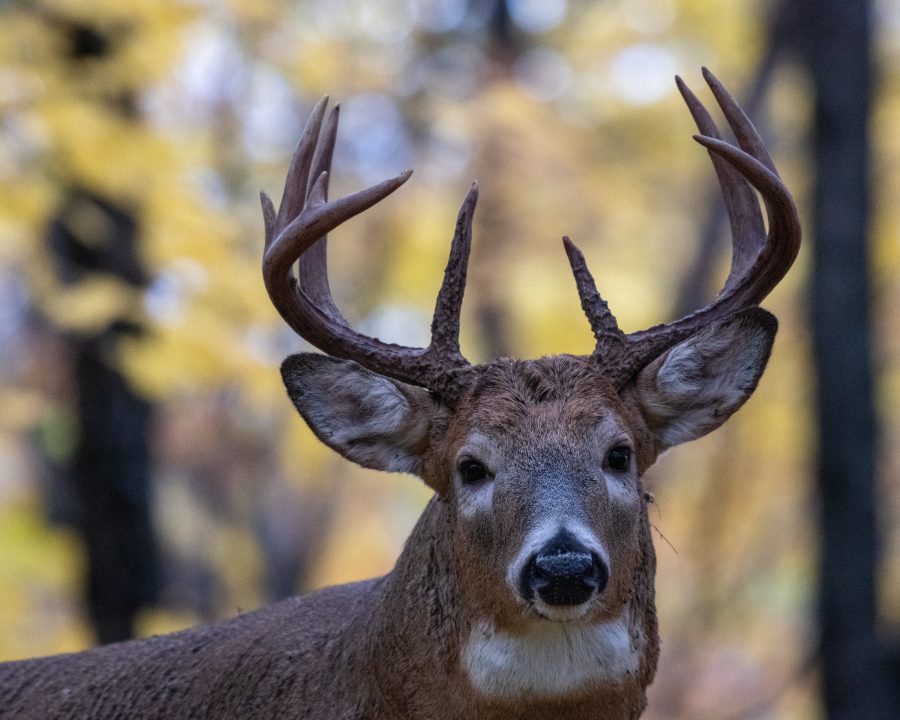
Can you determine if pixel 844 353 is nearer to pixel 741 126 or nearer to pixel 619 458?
pixel 741 126

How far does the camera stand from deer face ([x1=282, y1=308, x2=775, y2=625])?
13.5ft

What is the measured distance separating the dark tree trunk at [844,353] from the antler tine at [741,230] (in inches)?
210

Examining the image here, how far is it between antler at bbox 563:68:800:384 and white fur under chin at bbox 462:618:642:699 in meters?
0.88

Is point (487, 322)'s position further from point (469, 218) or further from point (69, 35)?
point (469, 218)

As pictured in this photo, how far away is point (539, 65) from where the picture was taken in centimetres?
1516

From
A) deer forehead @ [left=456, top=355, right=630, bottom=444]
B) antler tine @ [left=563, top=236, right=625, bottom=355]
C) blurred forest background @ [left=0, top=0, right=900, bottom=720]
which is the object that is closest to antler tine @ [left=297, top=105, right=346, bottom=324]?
deer forehead @ [left=456, top=355, right=630, bottom=444]

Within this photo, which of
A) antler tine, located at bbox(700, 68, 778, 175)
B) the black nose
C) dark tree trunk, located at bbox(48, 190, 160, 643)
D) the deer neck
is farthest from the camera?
dark tree trunk, located at bbox(48, 190, 160, 643)

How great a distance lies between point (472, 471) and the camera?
4484 millimetres

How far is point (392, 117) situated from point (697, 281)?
3.29 metres

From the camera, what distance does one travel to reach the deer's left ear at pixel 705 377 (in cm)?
470

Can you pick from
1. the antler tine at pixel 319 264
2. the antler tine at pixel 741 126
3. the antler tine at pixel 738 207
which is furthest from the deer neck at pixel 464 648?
the antler tine at pixel 741 126


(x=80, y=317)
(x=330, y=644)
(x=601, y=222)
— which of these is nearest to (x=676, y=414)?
(x=330, y=644)

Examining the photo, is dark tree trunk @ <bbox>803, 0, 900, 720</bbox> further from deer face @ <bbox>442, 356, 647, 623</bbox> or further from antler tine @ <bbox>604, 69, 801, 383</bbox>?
deer face @ <bbox>442, 356, 647, 623</bbox>

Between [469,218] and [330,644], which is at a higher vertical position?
[469,218]
